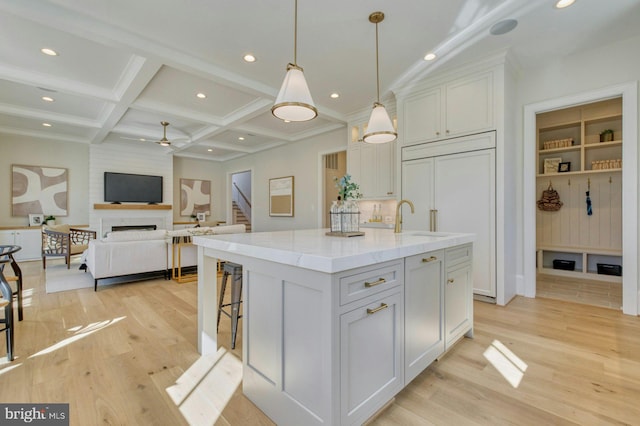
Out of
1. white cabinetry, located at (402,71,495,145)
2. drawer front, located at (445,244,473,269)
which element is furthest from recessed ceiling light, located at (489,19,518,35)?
drawer front, located at (445,244,473,269)

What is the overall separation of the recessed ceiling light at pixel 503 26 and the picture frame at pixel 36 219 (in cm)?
862

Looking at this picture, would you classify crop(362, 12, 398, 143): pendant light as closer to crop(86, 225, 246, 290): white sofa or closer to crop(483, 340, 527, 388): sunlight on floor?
crop(483, 340, 527, 388): sunlight on floor

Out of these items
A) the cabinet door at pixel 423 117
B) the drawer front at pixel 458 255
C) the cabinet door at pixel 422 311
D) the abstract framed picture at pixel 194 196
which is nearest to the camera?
the cabinet door at pixel 422 311

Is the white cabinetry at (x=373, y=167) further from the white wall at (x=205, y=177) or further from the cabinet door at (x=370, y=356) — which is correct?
the white wall at (x=205, y=177)

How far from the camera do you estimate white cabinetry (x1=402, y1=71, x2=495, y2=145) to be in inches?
129

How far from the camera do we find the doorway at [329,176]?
6027mm

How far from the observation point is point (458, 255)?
2158mm

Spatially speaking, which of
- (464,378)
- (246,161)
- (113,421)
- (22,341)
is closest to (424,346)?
(464,378)

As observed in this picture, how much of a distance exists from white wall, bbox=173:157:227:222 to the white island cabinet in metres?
A: 7.40

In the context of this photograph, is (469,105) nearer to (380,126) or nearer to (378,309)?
(380,126)

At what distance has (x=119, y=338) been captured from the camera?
2.42 meters

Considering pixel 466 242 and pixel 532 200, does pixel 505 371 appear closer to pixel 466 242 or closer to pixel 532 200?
pixel 466 242

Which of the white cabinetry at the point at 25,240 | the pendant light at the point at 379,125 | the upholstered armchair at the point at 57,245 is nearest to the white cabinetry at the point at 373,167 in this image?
the pendant light at the point at 379,125

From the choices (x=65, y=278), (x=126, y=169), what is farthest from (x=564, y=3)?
(x=126, y=169)
